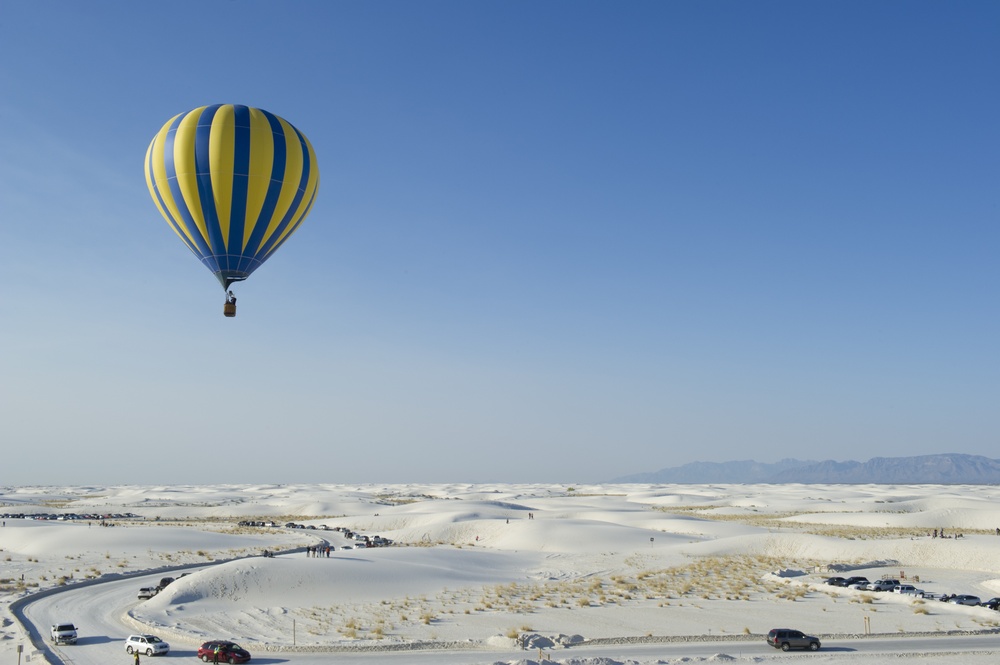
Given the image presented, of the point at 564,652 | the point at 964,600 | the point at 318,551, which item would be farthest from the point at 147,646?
the point at 318,551

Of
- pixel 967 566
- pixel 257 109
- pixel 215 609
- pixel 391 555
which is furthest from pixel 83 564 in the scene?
pixel 967 566

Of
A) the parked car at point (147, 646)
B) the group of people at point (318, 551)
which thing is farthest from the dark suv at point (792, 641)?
the group of people at point (318, 551)

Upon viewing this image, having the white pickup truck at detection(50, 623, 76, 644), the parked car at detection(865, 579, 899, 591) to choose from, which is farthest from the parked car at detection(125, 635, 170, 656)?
the parked car at detection(865, 579, 899, 591)

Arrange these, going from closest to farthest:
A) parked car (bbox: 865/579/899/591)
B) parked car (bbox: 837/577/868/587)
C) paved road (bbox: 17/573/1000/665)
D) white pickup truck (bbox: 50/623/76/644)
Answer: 1. paved road (bbox: 17/573/1000/665)
2. white pickup truck (bbox: 50/623/76/644)
3. parked car (bbox: 865/579/899/591)
4. parked car (bbox: 837/577/868/587)

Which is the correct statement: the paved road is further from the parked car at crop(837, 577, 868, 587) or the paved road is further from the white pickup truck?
the parked car at crop(837, 577, 868, 587)

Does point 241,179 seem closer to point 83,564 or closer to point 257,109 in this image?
point 257,109

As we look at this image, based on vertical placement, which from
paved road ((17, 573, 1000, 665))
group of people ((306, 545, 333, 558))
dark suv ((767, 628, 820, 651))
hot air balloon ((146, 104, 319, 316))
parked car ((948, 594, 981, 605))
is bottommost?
group of people ((306, 545, 333, 558))

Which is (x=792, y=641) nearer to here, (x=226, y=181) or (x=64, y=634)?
(x=64, y=634)
